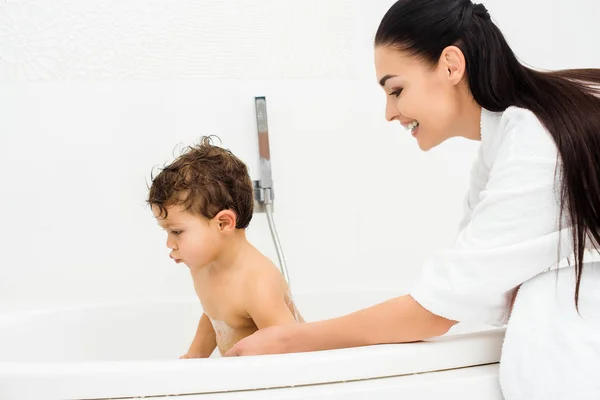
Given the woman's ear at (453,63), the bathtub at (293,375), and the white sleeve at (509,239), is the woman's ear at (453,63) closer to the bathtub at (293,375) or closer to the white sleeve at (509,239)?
the white sleeve at (509,239)

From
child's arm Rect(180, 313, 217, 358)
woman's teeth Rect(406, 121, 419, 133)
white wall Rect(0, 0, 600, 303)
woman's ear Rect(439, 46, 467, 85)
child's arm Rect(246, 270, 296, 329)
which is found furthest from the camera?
white wall Rect(0, 0, 600, 303)

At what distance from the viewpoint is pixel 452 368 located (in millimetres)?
934

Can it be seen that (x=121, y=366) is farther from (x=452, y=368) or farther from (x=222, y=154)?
(x=222, y=154)

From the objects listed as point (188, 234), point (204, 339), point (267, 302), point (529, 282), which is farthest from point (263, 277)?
point (529, 282)

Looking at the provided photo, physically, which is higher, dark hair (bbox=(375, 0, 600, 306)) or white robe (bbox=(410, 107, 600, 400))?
dark hair (bbox=(375, 0, 600, 306))

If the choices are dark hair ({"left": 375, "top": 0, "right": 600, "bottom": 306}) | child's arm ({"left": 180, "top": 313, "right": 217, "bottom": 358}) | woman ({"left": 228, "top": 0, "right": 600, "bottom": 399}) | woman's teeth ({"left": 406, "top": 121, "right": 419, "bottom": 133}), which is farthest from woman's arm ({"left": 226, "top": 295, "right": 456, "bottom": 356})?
child's arm ({"left": 180, "top": 313, "right": 217, "bottom": 358})

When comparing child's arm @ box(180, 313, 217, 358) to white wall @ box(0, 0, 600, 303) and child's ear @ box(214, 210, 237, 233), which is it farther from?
white wall @ box(0, 0, 600, 303)

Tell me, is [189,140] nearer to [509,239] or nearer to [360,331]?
[360,331]

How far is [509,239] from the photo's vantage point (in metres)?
0.87

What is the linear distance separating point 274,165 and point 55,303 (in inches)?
30.3

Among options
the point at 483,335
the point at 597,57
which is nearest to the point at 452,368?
the point at 483,335

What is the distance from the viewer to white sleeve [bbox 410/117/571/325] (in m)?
0.87

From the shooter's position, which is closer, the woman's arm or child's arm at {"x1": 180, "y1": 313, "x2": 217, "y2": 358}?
the woman's arm

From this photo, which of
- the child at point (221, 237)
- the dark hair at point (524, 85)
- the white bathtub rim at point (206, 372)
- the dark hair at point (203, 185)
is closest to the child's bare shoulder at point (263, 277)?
the child at point (221, 237)
